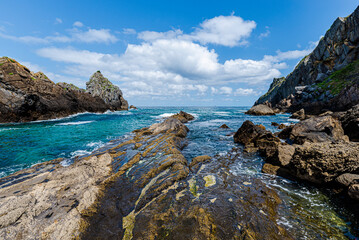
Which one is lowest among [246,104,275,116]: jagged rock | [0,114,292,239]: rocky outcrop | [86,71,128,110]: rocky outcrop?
[0,114,292,239]: rocky outcrop

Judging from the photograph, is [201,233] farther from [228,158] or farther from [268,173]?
[228,158]

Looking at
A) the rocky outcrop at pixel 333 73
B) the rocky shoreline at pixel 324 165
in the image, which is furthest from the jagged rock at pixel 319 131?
the rocky outcrop at pixel 333 73

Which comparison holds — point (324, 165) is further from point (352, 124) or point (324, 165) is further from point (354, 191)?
point (352, 124)

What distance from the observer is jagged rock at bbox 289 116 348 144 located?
1216 centimetres

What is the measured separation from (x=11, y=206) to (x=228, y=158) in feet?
38.0

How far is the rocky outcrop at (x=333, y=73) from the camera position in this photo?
3301cm

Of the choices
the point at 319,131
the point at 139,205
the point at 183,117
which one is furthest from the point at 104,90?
the point at 319,131

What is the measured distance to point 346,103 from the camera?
2961cm

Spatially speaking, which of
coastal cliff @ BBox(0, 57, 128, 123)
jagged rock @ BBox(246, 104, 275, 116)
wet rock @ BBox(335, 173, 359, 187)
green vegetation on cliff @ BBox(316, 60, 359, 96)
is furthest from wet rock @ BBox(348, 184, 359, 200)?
jagged rock @ BBox(246, 104, 275, 116)

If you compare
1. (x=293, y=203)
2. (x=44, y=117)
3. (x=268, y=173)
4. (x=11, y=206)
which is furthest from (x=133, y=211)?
(x=44, y=117)

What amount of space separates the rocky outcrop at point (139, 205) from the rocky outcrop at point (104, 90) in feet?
267

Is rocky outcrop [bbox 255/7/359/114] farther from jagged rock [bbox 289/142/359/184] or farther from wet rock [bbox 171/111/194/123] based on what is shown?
wet rock [bbox 171/111/194/123]

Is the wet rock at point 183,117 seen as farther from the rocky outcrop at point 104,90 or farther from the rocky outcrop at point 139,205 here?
the rocky outcrop at point 104,90

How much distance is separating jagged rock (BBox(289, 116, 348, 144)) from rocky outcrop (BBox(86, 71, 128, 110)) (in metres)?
86.9
